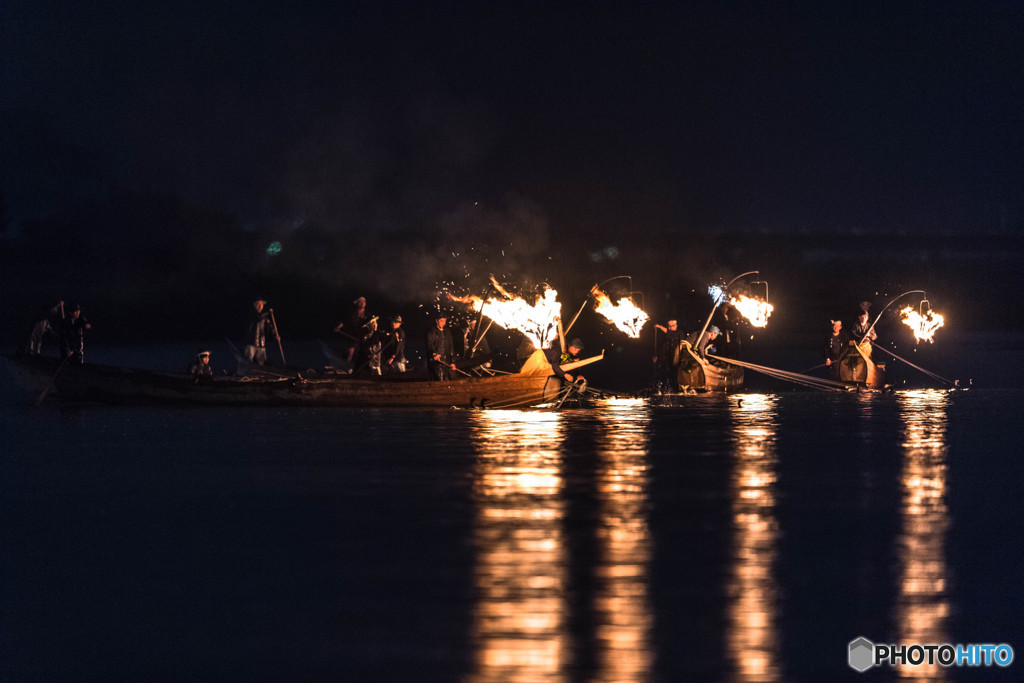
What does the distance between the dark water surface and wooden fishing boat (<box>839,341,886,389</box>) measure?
43.3 feet

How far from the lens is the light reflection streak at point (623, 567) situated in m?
7.50

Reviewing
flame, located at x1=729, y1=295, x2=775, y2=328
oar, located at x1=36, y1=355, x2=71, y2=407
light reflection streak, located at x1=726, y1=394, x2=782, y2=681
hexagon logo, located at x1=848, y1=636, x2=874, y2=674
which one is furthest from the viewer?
flame, located at x1=729, y1=295, x2=775, y2=328

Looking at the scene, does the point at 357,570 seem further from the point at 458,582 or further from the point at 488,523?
the point at 488,523

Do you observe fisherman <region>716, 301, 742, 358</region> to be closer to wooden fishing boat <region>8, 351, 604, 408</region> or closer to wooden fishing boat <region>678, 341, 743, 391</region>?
wooden fishing boat <region>678, 341, 743, 391</region>

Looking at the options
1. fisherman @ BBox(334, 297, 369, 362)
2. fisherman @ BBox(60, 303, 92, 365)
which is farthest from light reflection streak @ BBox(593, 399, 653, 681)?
fisherman @ BBox(60, 303, 92, 365)

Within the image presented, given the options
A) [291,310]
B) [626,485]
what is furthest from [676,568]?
[291,310]

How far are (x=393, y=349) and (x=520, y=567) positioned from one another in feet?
59.5

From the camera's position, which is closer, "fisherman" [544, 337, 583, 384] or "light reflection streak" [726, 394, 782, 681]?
"light reflection streak" [726, 394, 782, 681]

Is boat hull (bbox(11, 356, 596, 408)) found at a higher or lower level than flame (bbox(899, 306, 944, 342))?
lower

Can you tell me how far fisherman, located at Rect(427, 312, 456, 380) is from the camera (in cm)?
2595

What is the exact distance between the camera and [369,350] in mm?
26781

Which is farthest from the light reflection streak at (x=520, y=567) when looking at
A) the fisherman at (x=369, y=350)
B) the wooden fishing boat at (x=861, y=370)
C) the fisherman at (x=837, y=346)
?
the wooden fishing boat at (x=861, y=370)

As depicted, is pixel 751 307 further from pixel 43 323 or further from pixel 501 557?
pixel 501 557

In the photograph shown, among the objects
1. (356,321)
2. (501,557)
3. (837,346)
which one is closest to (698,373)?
(837,346)
